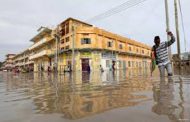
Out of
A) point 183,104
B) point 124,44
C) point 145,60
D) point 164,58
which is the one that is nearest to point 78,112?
point 183,104

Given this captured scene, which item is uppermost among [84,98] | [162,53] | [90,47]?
[90,47]

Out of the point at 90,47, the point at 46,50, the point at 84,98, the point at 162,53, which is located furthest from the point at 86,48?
the point at 84,98

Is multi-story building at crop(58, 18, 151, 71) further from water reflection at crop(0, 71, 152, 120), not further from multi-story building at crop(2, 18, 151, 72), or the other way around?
water reflection at crop(0, 71, 152, 120)

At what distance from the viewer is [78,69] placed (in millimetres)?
41094

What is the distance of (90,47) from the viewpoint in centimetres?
4153

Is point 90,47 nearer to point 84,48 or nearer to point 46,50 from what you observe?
point 84,48

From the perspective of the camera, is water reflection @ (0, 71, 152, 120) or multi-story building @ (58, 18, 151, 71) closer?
water reflection @ (0, 71, 152, 120)

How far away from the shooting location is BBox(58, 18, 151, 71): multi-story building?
4172 centimetres

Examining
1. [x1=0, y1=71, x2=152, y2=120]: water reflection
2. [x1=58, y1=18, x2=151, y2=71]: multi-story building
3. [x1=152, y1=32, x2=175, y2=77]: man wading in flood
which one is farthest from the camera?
[x1=58, y1=18, x2=151, y2=71]: multi-story building

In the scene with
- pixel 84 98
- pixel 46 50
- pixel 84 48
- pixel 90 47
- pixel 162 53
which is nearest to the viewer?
pixel 84 98

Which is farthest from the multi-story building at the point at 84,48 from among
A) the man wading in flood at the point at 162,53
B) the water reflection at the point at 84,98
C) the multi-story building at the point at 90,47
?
the water reflection at the point at 84,98

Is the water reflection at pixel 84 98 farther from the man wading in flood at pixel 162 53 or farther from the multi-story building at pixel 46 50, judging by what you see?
the multi-story building at pixel 46 50

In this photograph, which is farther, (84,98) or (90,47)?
(90,47)

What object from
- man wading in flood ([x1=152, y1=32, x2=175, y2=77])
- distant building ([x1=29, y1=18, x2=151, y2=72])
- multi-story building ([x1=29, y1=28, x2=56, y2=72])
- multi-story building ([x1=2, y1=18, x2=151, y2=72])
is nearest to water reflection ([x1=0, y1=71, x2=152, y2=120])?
man wading in flood ([x1=152, y1=32, x2=175, y2=77])
